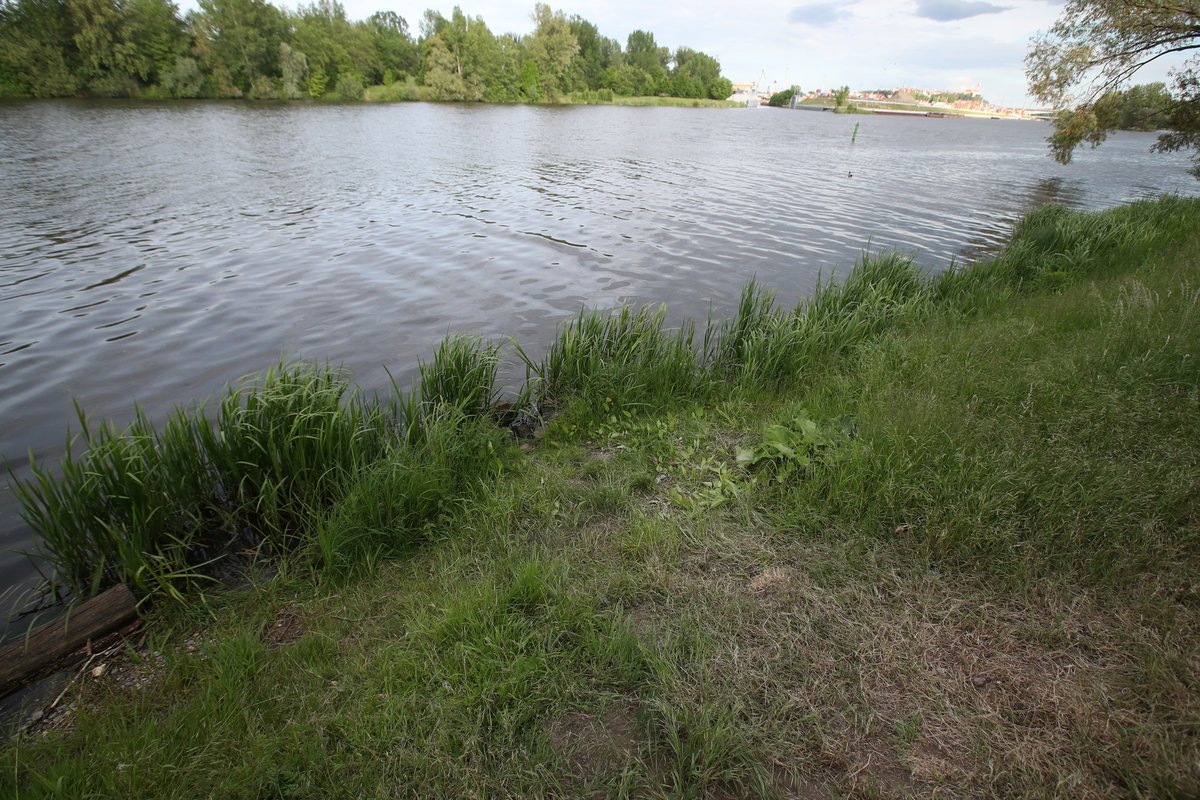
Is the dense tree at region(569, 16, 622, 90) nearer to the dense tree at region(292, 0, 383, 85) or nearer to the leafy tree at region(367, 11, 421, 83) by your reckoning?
the leafy tree at region(367, 11, 421, 83)

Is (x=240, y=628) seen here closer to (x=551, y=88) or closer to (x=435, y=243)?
(x=435, y=243)

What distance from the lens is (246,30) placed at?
6038cm

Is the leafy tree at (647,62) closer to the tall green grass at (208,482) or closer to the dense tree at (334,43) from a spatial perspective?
the dense tree at (334,43)

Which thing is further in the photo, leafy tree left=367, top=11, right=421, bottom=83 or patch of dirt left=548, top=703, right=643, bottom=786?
leafy tree left=367, top=11, right=421, bottom=83

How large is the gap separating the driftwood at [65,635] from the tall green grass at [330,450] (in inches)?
8.3

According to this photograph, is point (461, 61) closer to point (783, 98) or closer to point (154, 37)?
point (154, 37)

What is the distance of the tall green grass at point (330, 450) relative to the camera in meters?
3.85

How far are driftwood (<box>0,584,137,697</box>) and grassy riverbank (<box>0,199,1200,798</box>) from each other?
1.02 ft

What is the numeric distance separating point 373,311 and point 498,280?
8.93 ft

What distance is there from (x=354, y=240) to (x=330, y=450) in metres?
10.7

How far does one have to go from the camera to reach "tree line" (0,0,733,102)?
4762cm

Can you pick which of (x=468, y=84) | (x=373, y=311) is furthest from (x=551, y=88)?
(x=373, y=311)

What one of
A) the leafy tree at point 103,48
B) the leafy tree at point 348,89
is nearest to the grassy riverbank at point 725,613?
the leafy tree at point 103,48

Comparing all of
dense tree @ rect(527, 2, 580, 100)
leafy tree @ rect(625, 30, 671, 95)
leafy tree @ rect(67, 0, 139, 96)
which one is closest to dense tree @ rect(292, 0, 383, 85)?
leafy tree @ rect(67, 0, 139, 96)
